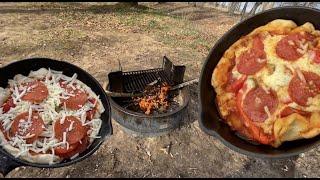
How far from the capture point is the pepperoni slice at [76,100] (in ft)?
11.9

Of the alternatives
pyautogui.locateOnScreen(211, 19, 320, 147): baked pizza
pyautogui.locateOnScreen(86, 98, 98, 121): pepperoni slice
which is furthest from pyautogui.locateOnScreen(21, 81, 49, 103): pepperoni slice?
pyautogui.locateOnScreen(211, 19, 320, 147): baked pizza

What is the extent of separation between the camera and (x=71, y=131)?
3.43 metres

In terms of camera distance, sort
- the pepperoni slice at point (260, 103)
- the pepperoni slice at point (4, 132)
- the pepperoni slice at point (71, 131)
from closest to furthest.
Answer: the pepperoni slice at point (260, 103) < the pepperoni slice at point (4, 132) < the pepperoni slice at point (71, 131)

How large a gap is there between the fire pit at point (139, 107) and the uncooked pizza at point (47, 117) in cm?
215

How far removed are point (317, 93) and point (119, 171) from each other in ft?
12.3

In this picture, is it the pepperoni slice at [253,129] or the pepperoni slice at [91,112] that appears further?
the pepperoni slice at [91,112]

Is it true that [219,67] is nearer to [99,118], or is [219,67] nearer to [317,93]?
[317,93]

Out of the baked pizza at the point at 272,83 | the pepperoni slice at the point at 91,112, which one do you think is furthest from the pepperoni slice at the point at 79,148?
the baked pizza at the point at 272,83

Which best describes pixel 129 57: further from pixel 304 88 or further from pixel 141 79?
pixel 304 88

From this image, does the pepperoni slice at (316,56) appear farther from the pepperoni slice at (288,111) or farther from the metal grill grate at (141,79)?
the metal grill grate at (141,79)

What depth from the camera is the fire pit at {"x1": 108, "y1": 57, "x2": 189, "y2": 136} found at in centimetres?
596

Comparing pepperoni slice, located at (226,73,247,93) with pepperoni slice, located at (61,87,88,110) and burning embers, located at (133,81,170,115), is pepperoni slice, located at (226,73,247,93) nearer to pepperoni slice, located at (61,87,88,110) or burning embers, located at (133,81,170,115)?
pepperoni slice, located at (61,87,88,110)

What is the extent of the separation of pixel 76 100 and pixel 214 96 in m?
1.65

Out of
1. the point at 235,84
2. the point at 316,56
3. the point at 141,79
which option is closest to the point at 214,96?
the point at 235,84
